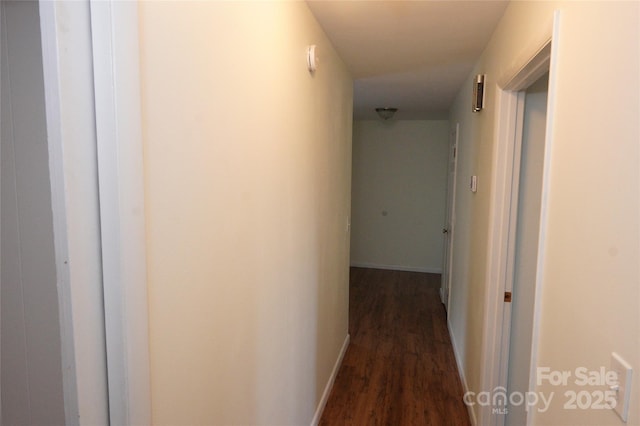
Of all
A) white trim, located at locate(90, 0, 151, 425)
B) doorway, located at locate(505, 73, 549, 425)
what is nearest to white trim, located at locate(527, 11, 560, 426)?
doorway, located at locate(505, 73, 549, 425)

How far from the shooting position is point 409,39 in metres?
2.32

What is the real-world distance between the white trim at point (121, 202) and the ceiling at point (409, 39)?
1.38 metres

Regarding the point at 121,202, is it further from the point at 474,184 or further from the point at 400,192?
the point at 400,192

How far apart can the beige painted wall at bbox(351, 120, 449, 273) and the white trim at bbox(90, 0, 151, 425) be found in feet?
18.3

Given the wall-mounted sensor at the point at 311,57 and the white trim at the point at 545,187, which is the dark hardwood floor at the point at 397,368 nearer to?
the white trim at the point at 545,187

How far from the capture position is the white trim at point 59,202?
2.06 feet

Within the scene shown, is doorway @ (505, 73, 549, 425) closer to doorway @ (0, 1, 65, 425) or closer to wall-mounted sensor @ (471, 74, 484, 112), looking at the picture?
wall-mounted sensor @ (471, 74, 484, 112)

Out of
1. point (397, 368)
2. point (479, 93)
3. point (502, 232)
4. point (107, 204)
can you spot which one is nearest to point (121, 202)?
point (107, 204)

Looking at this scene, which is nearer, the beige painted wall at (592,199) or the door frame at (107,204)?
the door frame at (107,204)

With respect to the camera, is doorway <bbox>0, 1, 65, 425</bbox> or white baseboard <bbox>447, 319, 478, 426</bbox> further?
white baseboard <bbox>447, 319, 478, 426</bbox>

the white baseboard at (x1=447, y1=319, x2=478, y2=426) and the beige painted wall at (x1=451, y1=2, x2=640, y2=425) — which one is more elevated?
the beige painted wall at (x1=451, y1=2, x2=640, y2=425)

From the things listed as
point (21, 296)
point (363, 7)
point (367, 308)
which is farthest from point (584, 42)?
point (367, 308)

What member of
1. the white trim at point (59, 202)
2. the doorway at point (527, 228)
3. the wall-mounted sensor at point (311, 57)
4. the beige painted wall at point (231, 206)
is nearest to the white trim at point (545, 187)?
the doorway at point (527, 228)

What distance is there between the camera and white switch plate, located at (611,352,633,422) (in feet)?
2.46
